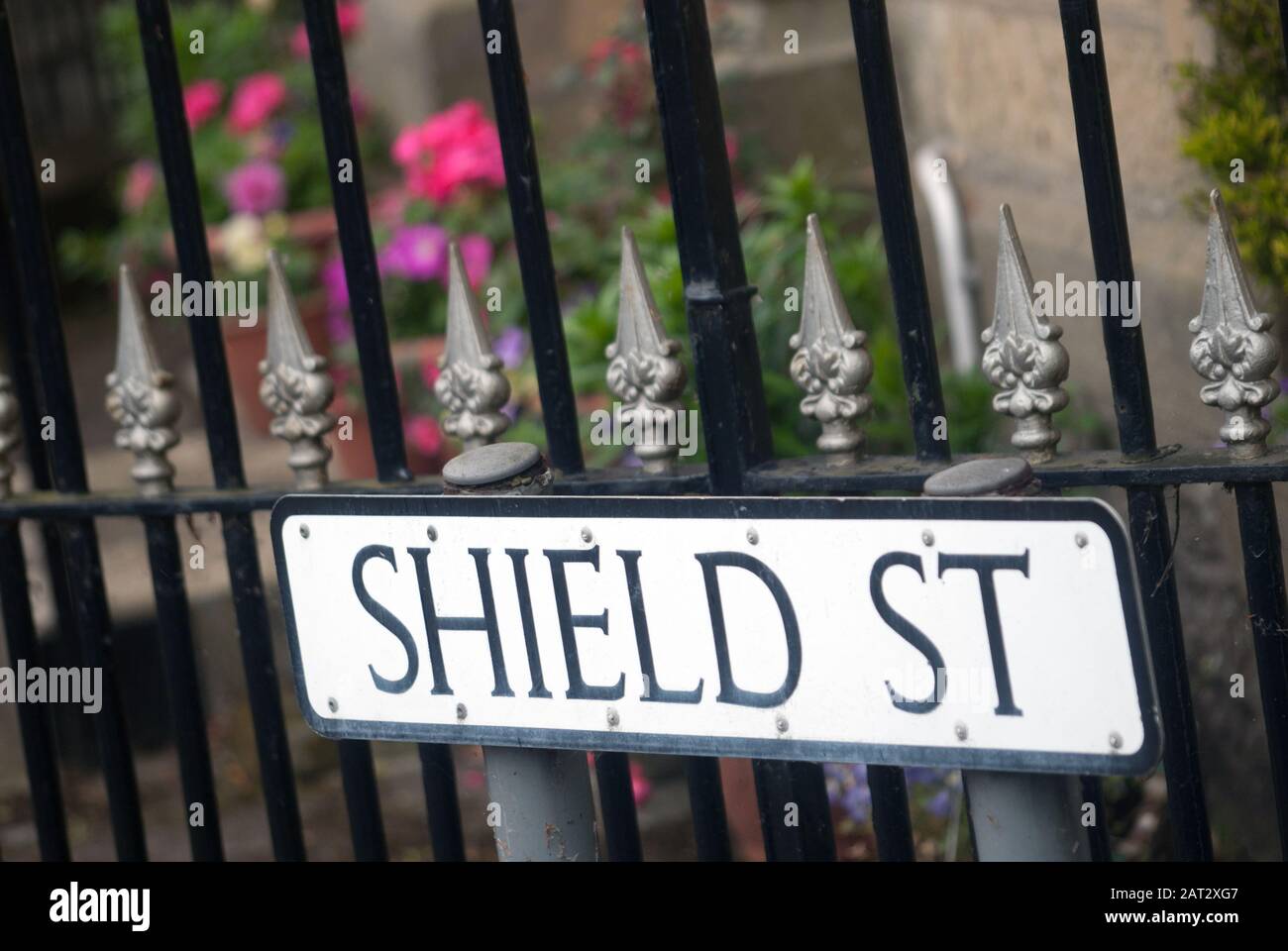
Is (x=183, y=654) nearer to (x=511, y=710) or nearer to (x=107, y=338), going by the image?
(x=511, y=710)

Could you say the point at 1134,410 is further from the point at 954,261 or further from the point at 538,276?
the point at 954,261

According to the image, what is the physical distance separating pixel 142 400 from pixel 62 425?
0.16 m

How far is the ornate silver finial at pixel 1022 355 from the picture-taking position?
151 cm

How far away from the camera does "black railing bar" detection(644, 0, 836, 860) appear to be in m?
1.65

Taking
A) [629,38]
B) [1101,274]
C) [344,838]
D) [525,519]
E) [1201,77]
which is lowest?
[344,838]

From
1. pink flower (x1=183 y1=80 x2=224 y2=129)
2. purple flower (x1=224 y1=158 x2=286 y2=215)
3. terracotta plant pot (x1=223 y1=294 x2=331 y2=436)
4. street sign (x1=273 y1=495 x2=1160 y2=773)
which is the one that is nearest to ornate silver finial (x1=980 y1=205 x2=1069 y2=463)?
street sign (x1=273 y1=495 x2=1160 y2=773)

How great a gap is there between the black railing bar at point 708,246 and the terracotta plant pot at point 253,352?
297 centimetres

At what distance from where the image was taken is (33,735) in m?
2.25

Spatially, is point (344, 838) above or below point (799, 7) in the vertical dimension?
below

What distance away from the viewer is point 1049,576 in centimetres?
113

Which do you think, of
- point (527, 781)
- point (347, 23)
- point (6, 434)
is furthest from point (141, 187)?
point (527, 781)
